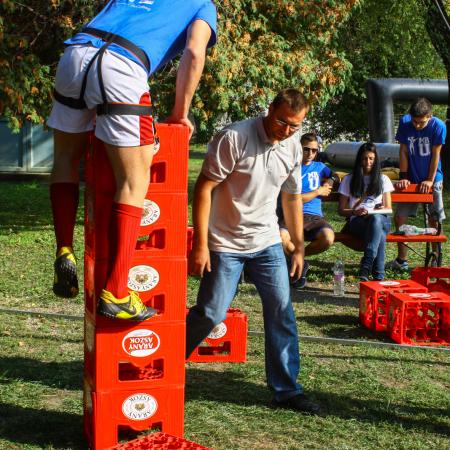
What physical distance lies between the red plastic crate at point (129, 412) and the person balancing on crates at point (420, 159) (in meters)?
6.24

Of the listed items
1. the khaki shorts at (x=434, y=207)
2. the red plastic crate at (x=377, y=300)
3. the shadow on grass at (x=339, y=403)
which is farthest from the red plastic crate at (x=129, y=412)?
the khaki shorts at (x=434, y=207)

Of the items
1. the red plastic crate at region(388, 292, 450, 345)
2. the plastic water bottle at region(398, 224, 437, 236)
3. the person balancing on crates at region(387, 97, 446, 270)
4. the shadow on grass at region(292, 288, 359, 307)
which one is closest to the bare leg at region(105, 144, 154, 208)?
the red plastic crate at region(388, 292, 450, 345)

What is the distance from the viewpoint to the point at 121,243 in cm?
445

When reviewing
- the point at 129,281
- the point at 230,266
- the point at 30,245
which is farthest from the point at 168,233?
the point at 30,245

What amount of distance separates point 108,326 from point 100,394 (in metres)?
0.37

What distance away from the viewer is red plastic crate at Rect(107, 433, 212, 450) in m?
4.13

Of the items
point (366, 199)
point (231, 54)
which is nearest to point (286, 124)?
point (366, 199)

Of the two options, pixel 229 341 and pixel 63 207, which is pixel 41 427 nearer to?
pixel 63 207

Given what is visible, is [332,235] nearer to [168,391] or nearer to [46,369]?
[46,369]

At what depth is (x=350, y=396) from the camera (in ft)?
19.0

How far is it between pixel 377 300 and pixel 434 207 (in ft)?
10.9

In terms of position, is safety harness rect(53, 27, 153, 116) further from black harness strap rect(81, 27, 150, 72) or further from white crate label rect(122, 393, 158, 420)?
white crate label rect(122, 393, 158, 420)

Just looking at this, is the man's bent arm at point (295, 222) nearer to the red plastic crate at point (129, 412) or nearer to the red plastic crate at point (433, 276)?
the red plastic crate at point (129, 412)

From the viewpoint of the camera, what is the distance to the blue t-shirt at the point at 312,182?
9.86 metres
